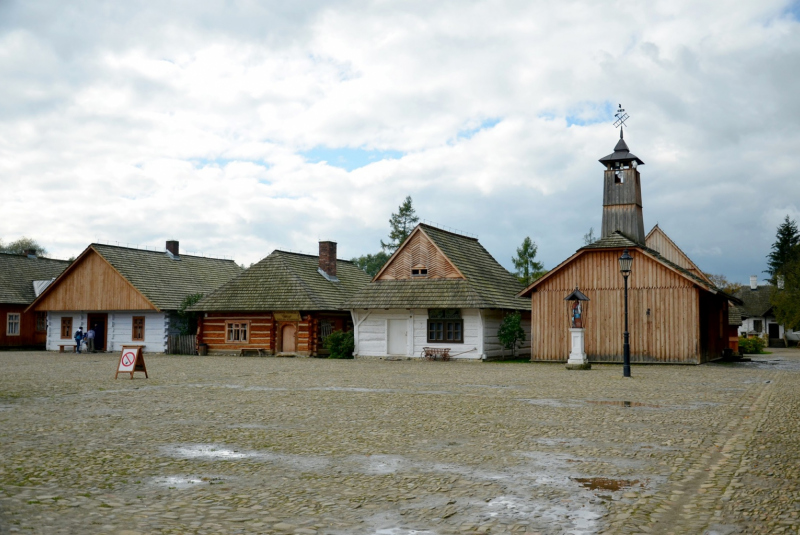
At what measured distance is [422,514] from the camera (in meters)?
6.43

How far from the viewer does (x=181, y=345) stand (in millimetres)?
42500

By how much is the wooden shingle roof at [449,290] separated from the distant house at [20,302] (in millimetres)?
23608

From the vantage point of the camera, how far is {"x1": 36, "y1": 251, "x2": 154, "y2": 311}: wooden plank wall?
4331 centimetres

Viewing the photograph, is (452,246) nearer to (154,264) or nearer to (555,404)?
(154,264)

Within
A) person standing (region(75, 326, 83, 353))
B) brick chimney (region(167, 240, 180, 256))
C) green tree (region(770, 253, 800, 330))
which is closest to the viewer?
person standing (region(75, 326, 83, 353))

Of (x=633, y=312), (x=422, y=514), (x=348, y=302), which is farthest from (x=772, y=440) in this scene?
(x=348, y=302)

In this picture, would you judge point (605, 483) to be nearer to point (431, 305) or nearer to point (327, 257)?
point (431, 305)

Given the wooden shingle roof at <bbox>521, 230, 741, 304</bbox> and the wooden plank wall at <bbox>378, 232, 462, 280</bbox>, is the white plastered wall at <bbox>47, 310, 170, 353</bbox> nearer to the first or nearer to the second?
the wooden plank wall at <bbox>378, 232, 462, 280</bbox>

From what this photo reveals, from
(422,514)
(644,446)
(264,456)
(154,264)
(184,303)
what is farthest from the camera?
(154,264)

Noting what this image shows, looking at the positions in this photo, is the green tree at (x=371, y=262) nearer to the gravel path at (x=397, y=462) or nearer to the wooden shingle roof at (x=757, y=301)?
the wooden shingle roof at (x=757, y=301)

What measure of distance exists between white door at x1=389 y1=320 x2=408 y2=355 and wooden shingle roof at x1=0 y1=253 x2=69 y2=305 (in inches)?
1025

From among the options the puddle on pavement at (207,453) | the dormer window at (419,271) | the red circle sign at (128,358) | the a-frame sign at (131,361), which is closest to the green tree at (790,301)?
the dormer window at (419,271)

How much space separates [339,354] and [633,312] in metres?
14.7

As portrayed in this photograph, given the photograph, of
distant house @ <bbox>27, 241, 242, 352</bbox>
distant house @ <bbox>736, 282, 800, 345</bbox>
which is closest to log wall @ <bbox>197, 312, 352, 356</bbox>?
distant house @ <bbox>27, 241, 242, 352</bbox>
